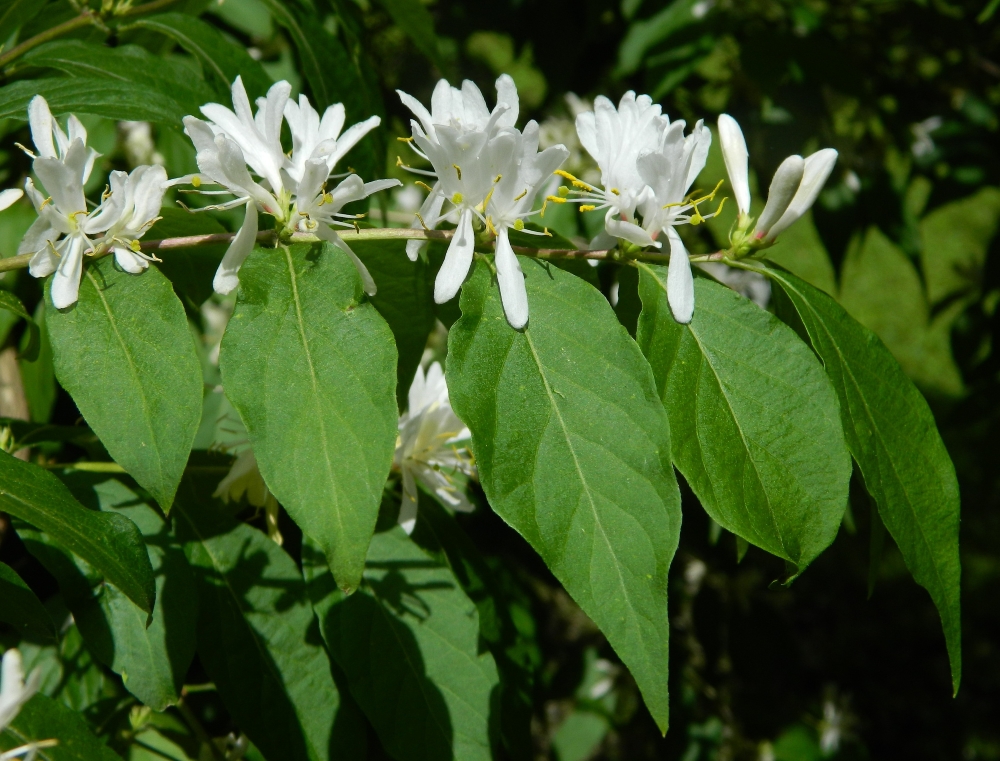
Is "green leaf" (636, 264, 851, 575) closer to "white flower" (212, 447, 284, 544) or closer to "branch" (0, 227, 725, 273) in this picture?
"branch" (0, 227, 725, 273)

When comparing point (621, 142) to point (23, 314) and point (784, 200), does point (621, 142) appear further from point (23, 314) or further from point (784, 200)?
point (23, 314)

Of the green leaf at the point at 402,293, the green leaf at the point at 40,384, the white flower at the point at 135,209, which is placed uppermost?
the white flower at the point at 135,209

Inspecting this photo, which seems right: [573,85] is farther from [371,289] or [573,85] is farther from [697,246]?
[371,289]

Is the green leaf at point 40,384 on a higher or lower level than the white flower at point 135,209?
lower

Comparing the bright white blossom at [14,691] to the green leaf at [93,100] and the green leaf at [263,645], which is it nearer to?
the green leaf at [263,645]

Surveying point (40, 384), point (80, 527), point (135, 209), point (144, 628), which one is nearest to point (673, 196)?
point (135, 209)

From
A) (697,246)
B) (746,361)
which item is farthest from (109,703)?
(697,246)

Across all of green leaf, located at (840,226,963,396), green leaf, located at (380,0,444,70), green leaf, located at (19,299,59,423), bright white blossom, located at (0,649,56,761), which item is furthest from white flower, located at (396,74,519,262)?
green leaf, located at (840,226,963,396)

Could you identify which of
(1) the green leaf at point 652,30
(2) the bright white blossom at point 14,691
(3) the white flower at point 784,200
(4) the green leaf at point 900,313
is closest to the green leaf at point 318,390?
(2) the bright white blossom at point 14,691
